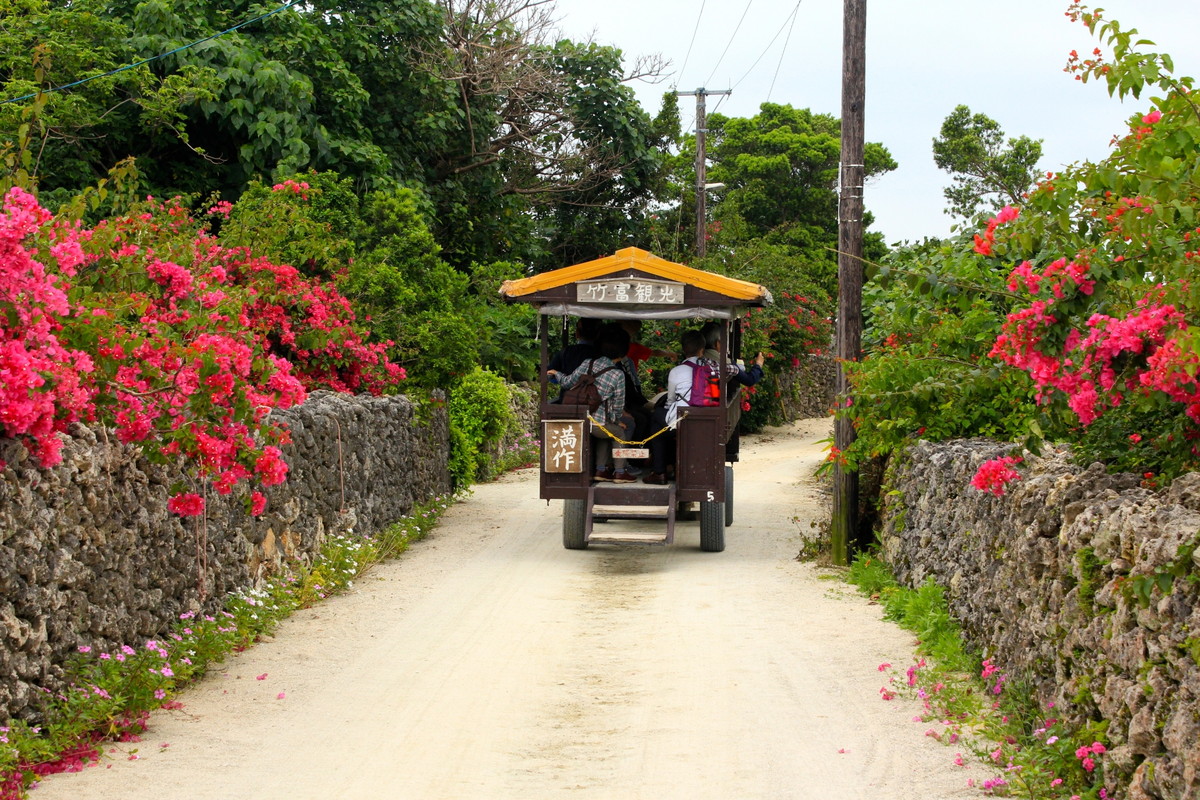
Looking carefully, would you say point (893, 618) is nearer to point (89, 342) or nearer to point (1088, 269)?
point (1088, 269)

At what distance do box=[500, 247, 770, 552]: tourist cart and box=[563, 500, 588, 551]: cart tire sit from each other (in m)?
0.01

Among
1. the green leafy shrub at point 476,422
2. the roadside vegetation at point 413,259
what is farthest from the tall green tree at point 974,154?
the green leafy shrub at point 476,422

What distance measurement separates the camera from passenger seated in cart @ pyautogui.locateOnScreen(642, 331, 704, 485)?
12352 mm

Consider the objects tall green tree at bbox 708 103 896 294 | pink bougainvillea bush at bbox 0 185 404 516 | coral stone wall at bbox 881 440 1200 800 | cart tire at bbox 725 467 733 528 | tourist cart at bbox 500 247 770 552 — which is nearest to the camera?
coral stone wall at bbox 881 440 1200 800

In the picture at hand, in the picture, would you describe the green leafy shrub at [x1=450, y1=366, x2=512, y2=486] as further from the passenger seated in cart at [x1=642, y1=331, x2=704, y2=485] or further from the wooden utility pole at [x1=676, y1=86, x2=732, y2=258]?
the wooden utility pole at [x1=676, y1=86, x2=732, y2=258]

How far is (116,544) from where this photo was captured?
6.65 metres

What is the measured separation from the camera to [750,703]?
6.89 meters

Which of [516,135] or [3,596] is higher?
[516,135]

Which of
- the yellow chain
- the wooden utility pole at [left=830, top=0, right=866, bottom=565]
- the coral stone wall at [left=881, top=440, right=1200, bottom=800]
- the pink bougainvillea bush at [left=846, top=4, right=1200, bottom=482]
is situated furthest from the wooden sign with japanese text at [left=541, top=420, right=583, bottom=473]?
the pink bougainvillea bush at [left=846, top=4, right=1200, bottom=482]

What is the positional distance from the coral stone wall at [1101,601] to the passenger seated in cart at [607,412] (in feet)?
16.0

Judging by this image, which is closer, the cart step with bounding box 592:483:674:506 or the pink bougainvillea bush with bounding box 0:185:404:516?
the pink bougainvillea bush with bounding box 0:185:404:516

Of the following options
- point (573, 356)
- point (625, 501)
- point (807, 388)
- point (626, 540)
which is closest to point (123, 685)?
point (626, 540)

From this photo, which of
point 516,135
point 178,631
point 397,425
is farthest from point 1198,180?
point 516,135

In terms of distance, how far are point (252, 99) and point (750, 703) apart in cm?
1371
